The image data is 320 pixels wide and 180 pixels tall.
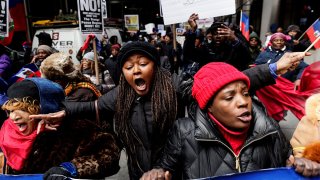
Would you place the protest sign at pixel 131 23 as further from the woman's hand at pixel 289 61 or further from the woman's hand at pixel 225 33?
the woman's hand at pixel 289 61

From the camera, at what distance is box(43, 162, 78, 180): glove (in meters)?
1.74

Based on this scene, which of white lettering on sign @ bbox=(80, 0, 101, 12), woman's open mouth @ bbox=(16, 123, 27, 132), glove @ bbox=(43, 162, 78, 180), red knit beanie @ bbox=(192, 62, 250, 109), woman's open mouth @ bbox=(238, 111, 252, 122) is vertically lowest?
glove @ bbox=(43, 162, 78, 180)

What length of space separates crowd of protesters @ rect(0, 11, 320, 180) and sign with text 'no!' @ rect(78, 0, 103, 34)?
2.96 metres

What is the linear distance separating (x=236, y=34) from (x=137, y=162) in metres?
2.29

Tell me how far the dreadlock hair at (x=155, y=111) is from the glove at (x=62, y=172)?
474 mm

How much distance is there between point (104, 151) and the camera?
2.09 metres

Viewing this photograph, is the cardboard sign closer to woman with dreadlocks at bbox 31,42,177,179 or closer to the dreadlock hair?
woman with dreadlocks at bbox 31,42,177,179

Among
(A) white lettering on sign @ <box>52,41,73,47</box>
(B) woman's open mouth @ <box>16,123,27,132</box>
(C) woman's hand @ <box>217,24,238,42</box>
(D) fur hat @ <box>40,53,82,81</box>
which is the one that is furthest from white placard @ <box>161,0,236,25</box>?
(A) white lettering on sign @ <box>52,41,73,47</box>

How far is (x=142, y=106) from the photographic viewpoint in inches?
89.0

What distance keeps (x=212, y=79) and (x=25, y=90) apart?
1.13m

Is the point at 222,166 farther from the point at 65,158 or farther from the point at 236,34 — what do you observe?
the point at 236,34

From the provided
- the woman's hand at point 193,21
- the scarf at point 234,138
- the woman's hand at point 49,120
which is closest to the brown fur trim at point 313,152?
the scarf at point 234,138

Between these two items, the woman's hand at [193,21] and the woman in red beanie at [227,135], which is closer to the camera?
the woman in red beanie at [227,135]

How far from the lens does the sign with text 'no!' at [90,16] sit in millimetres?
4971
